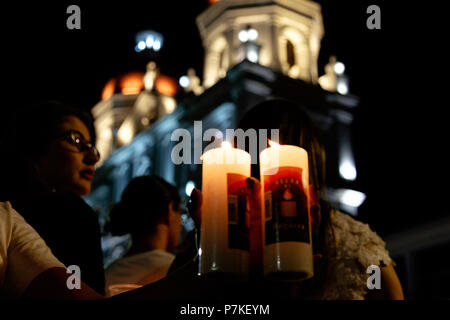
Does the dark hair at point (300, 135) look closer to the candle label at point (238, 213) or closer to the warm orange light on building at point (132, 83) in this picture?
the candle label at point (238, 213)

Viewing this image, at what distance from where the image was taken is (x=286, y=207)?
2881 millimetres

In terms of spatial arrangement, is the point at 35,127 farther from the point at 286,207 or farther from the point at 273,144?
the point at 286,207

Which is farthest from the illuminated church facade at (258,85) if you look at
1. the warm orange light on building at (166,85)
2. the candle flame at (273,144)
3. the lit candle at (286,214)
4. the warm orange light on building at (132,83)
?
the lit candle at (286,214)

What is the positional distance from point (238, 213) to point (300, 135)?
28.0 inches

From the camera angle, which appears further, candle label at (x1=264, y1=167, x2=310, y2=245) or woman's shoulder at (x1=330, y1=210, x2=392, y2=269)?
woman's shoulder at (x1=330, y1=210, x2=392, y2=269)

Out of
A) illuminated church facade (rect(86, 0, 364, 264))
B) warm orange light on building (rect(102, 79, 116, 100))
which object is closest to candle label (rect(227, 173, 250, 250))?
illuminated church facade (rect(86, 0, 364, 264))

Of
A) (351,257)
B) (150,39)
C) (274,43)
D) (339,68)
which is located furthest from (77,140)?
(150,39)

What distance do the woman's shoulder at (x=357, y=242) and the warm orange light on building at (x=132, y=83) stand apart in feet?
133

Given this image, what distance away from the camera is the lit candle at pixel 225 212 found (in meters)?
2.83

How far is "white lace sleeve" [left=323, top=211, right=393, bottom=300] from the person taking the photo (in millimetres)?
3980

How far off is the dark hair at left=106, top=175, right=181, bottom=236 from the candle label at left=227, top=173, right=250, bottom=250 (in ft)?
8.10

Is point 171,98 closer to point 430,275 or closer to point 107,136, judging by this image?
point 107,136

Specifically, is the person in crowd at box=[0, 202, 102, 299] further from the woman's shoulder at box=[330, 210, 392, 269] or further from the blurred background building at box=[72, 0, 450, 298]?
the blurred background building at box=[72, 0, 450, 298]
